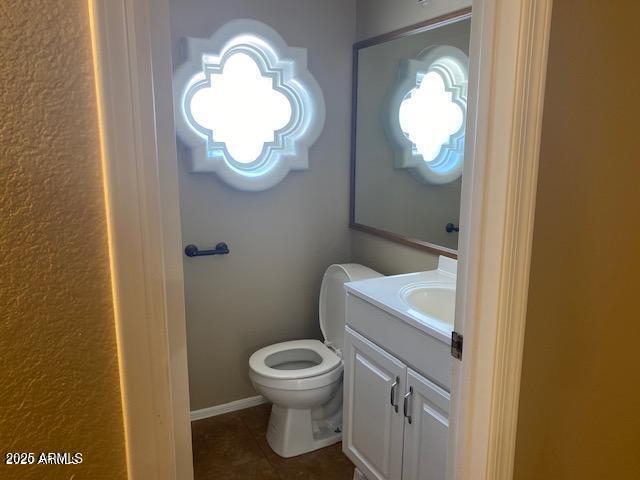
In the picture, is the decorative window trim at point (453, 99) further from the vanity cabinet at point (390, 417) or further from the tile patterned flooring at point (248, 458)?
the tile patterned flooring at point (248, 458)

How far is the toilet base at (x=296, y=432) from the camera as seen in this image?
7.72 feet

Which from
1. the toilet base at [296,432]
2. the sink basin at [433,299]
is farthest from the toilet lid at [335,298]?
the sink basin at [433,299]

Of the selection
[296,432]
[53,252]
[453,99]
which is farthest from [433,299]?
[53,252]

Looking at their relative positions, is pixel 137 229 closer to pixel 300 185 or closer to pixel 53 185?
pixel 53 185

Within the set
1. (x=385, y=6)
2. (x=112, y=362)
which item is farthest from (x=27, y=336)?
(x=385, y=6)

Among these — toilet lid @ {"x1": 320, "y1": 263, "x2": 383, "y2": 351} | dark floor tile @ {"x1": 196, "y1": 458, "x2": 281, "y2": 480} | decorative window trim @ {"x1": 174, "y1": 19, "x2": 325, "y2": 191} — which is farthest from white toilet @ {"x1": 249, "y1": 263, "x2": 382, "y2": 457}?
decorative window trim @ {"x1": 174, "y1": 19, "x2": 325, "y2": 191}

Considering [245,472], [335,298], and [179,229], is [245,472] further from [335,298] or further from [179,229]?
[179,229]

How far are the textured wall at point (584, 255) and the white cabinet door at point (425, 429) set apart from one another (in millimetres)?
404

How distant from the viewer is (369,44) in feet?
8.33

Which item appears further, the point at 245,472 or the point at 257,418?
the point at 257,418

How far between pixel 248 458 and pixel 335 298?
33.0 inches

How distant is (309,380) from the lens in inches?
88.5

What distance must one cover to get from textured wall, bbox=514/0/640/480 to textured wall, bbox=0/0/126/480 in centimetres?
79

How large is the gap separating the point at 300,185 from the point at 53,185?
6.88ft
